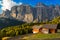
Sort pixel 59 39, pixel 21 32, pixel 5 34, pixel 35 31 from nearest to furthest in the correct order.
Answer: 1. pixel 59 39
2. pixel 5 34
3. pixel 21 32
4. pixel 35 31

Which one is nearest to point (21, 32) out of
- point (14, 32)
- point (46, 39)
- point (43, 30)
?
point (14, 32)

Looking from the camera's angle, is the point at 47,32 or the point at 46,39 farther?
the point at 47,32

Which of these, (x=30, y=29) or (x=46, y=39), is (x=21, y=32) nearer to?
(x=30, y=29)

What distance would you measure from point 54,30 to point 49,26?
180cm

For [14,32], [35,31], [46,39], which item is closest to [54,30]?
[35,31]

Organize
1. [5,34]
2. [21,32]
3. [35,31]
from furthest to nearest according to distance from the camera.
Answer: [35,31] → [21,32] → [5,34]

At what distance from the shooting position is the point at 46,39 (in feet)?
144

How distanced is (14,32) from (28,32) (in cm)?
635

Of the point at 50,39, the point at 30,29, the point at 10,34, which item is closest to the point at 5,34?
the point at 10,34

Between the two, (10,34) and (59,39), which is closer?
(59,39)

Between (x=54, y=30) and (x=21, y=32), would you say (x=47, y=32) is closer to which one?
(x=54, y=30)

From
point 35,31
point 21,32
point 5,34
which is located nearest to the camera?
point 5,34

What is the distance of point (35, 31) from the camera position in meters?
62.0

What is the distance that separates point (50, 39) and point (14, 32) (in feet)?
47.7
